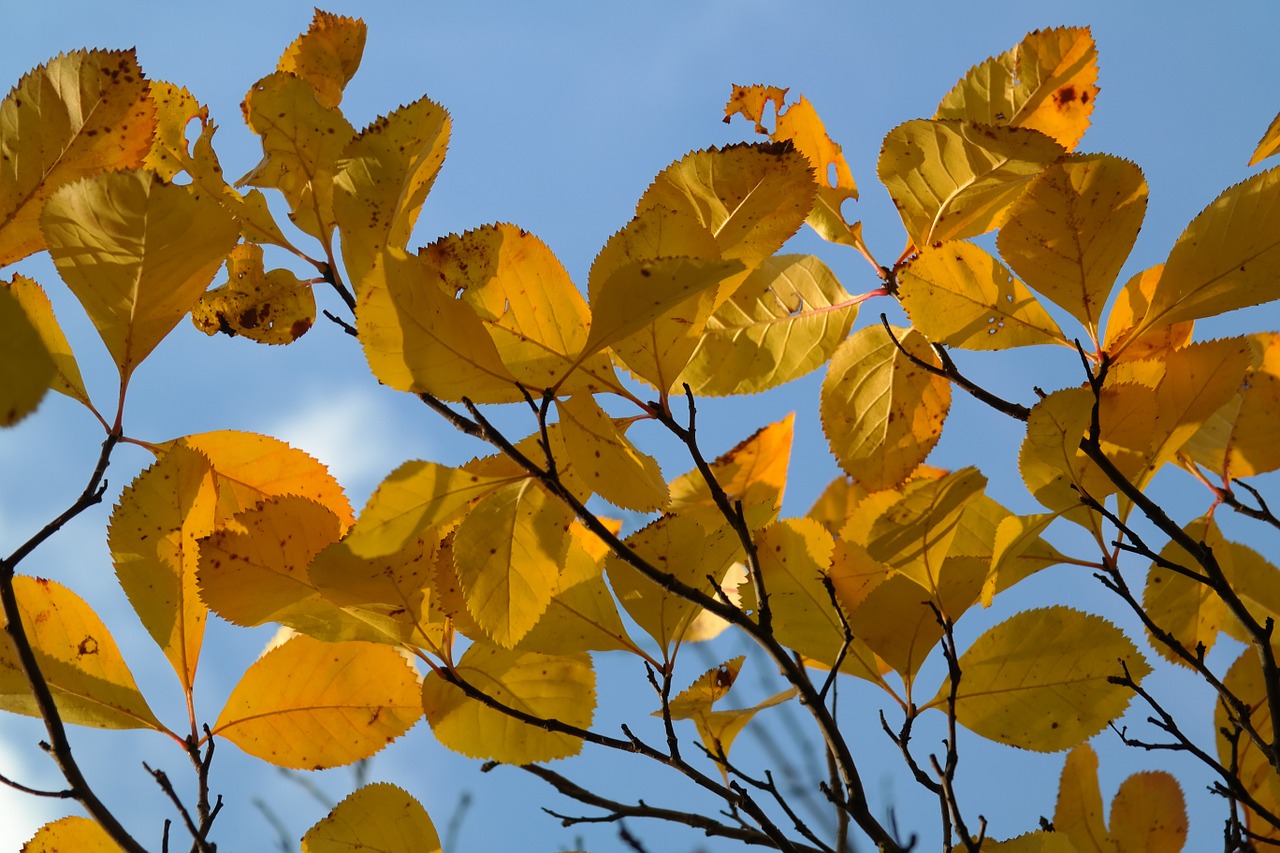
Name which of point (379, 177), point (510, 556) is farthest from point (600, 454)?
point (379, 177)

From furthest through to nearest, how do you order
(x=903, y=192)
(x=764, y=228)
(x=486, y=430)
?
(x=903, y=192) < (x=764, y=228) < (x=486, y=430)

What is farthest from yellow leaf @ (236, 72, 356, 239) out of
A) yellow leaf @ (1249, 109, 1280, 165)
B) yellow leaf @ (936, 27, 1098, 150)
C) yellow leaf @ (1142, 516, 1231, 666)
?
yellow leaf @ (1142, 516, 1231, 666)

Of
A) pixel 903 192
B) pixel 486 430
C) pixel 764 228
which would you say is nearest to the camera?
pixel 486 430

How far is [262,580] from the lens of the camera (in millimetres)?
973

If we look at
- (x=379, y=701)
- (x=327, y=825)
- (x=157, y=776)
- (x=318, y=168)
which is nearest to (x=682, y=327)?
(x=318, y=168)

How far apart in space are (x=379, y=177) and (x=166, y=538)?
0.46 metres

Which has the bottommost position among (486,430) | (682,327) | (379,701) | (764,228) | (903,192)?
(379,701)

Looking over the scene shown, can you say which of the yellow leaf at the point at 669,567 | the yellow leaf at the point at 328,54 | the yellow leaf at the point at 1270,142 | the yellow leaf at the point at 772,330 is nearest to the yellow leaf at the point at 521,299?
the yellow leaf at the point at 669,567

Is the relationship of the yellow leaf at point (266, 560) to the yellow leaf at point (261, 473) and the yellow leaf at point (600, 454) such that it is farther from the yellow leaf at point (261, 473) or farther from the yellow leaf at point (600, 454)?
the yellow leaf at point (600, 454)

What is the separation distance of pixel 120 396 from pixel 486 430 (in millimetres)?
438

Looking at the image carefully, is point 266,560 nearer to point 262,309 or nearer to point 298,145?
point 262,309

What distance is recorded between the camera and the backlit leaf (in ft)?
3.59

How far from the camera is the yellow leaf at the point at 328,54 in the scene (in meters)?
1.18

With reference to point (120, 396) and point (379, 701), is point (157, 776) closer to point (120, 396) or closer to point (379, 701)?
point (379, 701)
